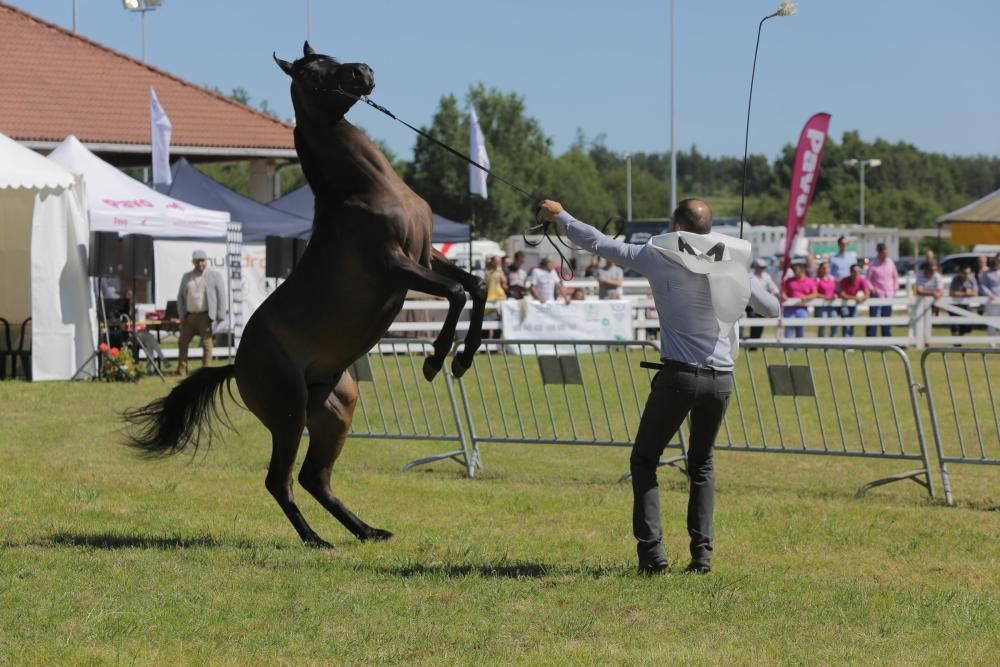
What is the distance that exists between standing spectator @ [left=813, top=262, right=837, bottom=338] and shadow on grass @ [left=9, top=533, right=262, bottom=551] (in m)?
20.6

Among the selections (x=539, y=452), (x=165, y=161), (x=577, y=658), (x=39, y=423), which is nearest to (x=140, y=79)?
(x=165, y=161)

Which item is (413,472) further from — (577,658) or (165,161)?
(165,161)

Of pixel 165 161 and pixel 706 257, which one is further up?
pixel 165 161

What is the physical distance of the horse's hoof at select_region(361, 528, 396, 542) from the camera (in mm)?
7918

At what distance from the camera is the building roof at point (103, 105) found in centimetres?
3167

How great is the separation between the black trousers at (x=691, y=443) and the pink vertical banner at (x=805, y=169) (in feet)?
57.8

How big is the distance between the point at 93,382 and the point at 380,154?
42.0 ft

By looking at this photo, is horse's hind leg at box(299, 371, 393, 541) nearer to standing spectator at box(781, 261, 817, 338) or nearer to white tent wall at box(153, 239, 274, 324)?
white tent wall at box(153, 239, 274, 324)

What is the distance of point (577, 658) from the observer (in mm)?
5230

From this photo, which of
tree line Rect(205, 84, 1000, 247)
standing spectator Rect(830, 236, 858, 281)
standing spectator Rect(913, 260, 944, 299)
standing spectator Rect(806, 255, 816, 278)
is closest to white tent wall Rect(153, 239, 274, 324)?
standing spectator Rect(806, 255, 816, 278)

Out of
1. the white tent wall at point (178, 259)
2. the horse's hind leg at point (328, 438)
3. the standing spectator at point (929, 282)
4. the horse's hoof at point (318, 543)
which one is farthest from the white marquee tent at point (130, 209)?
the horse's hoof at point (318, 543)

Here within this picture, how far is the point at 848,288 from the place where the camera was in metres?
27.3

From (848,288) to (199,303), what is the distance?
1305 cm

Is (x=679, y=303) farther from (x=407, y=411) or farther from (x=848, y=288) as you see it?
(x=848, y=288)
